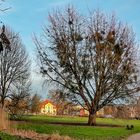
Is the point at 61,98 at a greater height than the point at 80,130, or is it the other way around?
the point at 61,98

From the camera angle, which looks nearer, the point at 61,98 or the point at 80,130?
the point at 80,130

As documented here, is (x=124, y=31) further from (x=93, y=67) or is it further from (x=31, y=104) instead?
(x=31, y=104)

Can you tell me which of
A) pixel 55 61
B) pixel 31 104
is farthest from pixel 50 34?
pixel 31 104

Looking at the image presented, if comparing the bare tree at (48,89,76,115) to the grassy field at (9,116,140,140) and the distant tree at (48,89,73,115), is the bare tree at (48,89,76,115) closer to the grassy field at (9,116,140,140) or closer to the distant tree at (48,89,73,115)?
the distant tree at (48,89,73,115)

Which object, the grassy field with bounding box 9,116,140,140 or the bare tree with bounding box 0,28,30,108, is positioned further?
the bare tree with bounding box 0,28,30,108

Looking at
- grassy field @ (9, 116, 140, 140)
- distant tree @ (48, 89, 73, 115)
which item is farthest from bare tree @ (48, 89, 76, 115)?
grassy field @ (9, 116, 140, 140)

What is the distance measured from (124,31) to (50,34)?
362 inches

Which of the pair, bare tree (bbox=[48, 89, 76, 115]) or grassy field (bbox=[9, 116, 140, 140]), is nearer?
grassy field (bbox=[9, 116, 140, 140])

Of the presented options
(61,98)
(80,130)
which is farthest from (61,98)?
(80,130)

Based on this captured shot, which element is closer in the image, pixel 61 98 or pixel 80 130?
pixel 80 130

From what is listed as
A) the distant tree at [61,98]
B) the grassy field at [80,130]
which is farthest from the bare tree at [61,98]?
the grassy field at [80,130]

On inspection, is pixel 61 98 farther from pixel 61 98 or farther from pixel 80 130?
pixel 80 130

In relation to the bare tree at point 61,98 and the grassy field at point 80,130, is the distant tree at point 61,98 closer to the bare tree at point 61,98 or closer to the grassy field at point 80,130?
the bare tree at point 61,98

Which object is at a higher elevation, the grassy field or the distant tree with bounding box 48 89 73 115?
the distant tree with bounding box 48 89 73 115
